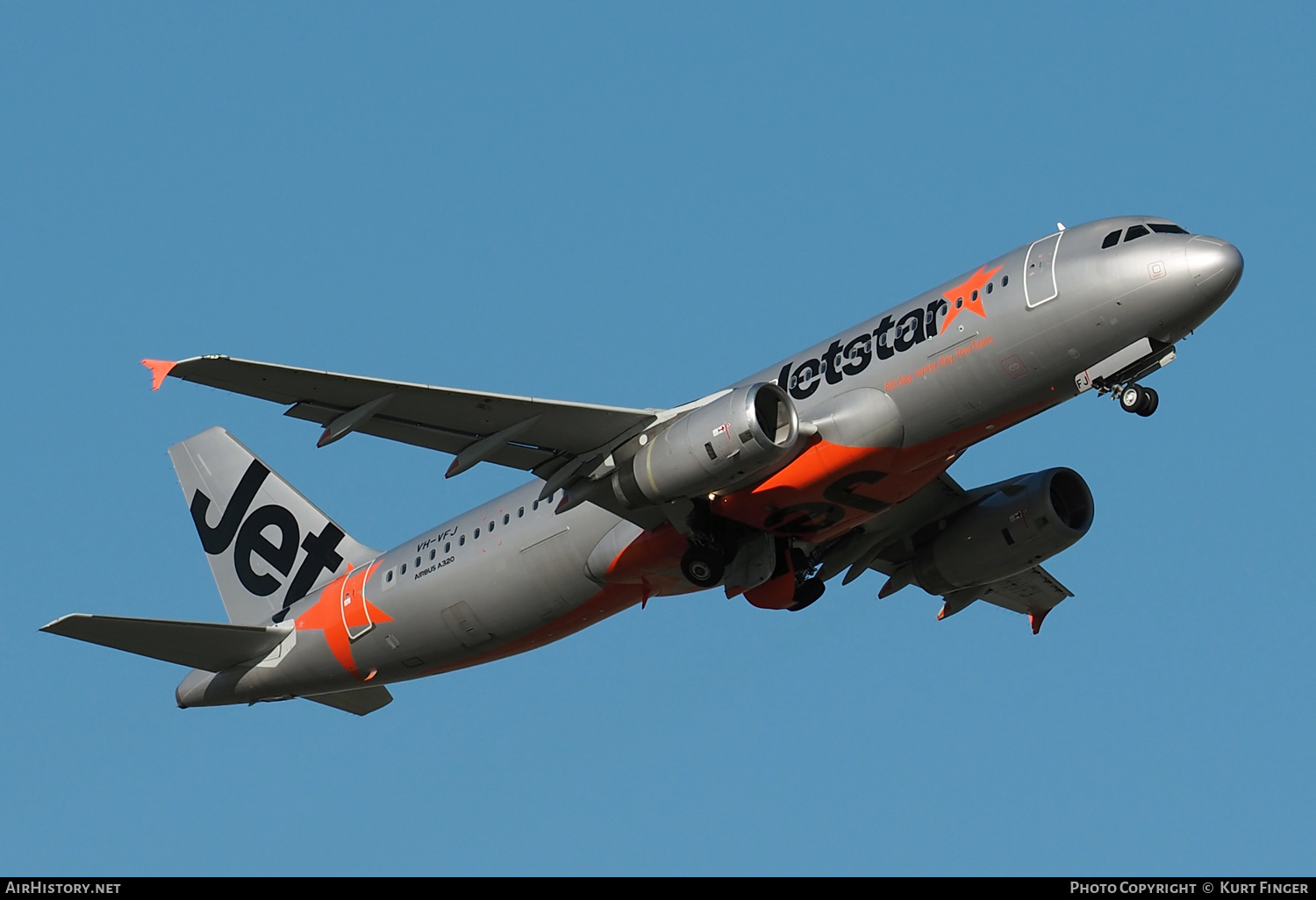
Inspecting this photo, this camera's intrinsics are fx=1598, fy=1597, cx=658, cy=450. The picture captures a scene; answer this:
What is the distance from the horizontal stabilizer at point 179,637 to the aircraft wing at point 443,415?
6534 millimetres

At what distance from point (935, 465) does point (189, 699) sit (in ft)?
60.8

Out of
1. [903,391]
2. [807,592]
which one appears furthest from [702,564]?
[903,391]

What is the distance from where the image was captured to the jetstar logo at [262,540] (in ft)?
129

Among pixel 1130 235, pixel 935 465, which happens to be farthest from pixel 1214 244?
pixel 935 465

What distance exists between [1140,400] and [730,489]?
25.1ft

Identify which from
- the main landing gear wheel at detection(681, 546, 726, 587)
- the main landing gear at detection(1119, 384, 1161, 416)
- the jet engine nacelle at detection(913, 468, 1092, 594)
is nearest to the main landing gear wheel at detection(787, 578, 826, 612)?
the jet engine nacelle at detection(913, 468, 1092, 594)

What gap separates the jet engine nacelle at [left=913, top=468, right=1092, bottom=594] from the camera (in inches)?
1404

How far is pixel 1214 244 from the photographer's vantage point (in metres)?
28.3

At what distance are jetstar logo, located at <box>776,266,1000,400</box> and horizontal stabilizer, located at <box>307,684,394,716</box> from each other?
1377 centimetres

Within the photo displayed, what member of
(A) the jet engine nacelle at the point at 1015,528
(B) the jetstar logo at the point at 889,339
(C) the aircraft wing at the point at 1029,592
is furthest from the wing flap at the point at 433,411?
(C) the aircraft wing at the point at 1029,592

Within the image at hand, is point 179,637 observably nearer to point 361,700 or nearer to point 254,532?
point 361,700

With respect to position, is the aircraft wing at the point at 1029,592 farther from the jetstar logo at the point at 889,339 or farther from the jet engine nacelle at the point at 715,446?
the jet engine nacelle at the point at 715,446

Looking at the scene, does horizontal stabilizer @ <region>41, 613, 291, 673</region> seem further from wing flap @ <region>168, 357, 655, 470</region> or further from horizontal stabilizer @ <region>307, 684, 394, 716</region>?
wing flap @ <region>168, 357, 655, 470</region>

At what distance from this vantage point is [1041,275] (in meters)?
29.1
